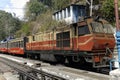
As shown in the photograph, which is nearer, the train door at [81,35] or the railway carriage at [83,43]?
the railway carriage at [83,43]

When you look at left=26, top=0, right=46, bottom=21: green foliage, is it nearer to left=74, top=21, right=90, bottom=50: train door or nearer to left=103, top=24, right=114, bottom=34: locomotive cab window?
left=74, top=21, right=90, bottom=50: train door

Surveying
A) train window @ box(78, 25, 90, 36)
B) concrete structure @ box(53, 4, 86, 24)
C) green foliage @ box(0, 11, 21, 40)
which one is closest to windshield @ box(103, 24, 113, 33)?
train window @ box(78, 25, 90, 36)

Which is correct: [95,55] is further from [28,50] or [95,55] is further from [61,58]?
[28,50]

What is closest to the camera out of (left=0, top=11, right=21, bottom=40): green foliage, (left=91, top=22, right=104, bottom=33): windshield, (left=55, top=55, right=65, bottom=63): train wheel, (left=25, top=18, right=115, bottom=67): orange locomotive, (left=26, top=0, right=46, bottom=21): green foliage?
(left=25, top=18, right=115, bottom=67): orange locomotive

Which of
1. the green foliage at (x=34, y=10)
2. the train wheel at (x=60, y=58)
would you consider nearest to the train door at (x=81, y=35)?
the train wheel at (x=60, y=58)

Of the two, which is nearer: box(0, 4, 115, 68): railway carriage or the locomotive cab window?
box(0, 4, 115, 68): railway carriage

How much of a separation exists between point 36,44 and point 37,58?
2.44 meters

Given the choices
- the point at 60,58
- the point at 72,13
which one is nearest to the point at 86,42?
the point at 60,58

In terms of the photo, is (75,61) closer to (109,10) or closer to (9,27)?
(109,10)

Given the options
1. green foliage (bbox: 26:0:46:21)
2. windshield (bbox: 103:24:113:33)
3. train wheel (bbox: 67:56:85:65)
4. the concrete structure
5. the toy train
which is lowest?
train wheel (bbox: 67:56:85:65)

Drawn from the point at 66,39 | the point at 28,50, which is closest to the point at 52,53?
the point at 66,39

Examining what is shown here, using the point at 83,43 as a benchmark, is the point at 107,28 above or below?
above

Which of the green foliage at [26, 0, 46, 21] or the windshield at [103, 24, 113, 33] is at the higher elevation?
the green foliage at [26, 0, 46, 21]

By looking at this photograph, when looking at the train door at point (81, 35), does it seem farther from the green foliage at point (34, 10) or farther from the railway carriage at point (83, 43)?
the green foliage at point (34, 10)
